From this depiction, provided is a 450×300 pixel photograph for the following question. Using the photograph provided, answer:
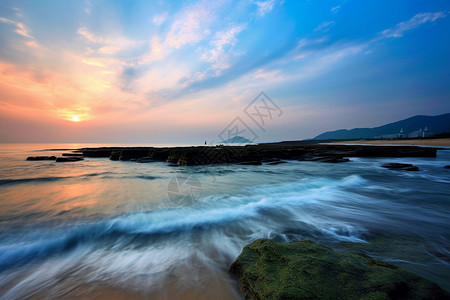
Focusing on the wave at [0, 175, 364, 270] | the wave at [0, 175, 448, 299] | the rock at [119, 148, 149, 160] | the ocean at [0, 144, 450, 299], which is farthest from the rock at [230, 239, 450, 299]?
the rock at [119, 148, 149, 160]

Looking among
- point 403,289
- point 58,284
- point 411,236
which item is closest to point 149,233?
point 58,284

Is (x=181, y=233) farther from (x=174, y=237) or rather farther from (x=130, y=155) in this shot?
(x=130, y=155)

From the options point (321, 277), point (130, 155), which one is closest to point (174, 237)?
point (321, 277)

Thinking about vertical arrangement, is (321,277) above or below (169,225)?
above

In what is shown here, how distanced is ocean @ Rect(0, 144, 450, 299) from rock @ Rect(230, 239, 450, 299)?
352mm

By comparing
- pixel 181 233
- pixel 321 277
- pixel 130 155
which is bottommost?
pixel 181 233

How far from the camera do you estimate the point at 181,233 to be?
12.4 ft

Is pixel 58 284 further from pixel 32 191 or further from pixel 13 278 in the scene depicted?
pixel 32 191

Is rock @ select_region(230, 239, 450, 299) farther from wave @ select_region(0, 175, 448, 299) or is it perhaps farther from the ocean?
wave @ select_region(0, 175, 448, 299)

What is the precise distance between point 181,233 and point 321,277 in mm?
2794

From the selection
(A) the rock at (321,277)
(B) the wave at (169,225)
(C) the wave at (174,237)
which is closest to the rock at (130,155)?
(B) the wave at (169,225)

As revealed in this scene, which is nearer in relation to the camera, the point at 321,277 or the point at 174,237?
the point at 321,277

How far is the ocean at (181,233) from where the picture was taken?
2.32 m

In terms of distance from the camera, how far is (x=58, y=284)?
2.34m
